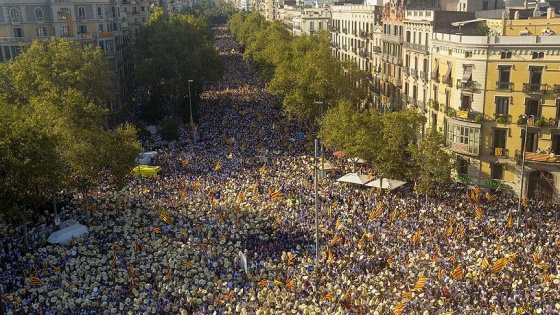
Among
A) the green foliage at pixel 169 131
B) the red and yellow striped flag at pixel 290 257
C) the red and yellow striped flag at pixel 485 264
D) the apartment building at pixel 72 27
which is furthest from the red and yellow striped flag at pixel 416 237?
the apartment building at pixel 72 27

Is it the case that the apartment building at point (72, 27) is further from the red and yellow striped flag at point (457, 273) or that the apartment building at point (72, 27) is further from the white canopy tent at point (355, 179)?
the red and yellow striped flag at point (457, 273)

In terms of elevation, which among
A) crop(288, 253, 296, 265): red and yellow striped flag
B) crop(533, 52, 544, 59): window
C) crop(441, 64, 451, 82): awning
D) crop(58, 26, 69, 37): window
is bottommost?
crop(288, 253, 296, 265): red and yellow striped flag

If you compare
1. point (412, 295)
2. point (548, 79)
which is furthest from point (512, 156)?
point (412, 295)

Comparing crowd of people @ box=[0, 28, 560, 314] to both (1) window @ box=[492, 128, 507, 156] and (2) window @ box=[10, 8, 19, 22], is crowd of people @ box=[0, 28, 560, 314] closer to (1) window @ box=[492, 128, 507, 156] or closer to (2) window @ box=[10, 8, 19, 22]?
(1) window @ box=[492, 128, 507, 156]

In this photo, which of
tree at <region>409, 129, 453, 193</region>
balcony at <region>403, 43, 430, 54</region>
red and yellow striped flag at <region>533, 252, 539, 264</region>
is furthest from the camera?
balcony at <region>403, 43, 430, 54</region>

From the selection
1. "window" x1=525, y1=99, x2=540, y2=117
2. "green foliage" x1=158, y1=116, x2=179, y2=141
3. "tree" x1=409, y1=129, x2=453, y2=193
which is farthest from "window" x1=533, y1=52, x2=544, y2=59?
"green foliage" x1=158, y1=116, x2=179, y2=141

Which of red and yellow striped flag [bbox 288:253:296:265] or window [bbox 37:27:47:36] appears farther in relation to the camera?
window [bbox 37:27:47:36]
